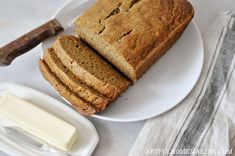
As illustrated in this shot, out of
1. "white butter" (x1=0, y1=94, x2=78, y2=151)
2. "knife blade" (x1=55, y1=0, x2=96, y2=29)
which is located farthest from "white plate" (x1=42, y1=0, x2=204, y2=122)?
"white butter" (x1=0, y1=94, x2=78, y2=151)

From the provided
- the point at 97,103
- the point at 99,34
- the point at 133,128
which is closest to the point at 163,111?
the point at 133,128

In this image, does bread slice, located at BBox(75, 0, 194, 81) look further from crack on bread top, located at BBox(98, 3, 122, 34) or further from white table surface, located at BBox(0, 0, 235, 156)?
white table surface, located at BBox(0, 0, 235, 156)

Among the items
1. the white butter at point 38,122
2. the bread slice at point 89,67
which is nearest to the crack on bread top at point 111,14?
the bread slice at point 89,67

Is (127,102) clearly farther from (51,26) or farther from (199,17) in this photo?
(199,17)

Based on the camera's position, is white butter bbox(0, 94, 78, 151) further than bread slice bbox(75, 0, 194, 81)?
No

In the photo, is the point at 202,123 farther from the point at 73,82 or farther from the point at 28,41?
the point at 28,41

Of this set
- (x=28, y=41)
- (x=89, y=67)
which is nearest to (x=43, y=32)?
(x=28, y=41)
